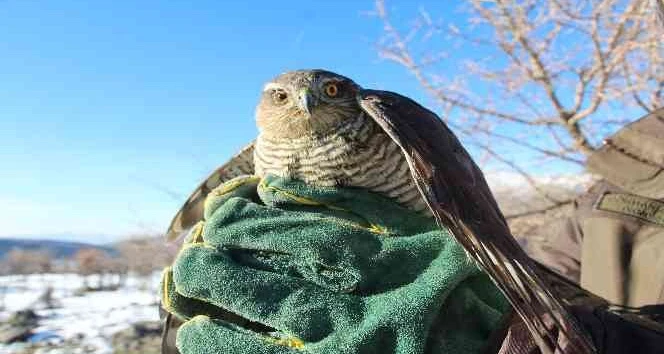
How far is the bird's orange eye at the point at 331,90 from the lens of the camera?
2.11 metres

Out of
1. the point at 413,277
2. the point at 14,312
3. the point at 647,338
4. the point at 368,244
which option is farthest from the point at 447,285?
the point at 14,312

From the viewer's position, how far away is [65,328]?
1136cm

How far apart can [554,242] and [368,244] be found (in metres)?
1.54

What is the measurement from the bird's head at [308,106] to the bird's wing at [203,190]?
0.13m

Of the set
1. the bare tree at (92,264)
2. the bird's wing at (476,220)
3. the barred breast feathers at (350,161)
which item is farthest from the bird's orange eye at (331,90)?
the bare tree at (92,264)

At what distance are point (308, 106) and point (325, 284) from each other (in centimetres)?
91

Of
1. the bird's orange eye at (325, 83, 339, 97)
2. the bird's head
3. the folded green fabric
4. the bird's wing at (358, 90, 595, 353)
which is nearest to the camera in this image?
the bird's wing at (358, 90, 595, 353)

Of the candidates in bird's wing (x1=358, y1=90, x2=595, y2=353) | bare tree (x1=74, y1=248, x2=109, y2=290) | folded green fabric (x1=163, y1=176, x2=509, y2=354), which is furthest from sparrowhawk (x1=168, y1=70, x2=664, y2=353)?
bare tree (x1=74, y1=248, x2=109, y2=290)

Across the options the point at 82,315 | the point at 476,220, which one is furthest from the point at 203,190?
the point at 82,315

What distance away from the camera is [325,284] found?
1.38 metres

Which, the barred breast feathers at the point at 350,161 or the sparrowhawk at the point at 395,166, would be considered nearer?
the sparrowhawk at the point at 395,166

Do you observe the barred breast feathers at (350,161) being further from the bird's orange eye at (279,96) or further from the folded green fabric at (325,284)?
the bird's orange eye at (279,96)

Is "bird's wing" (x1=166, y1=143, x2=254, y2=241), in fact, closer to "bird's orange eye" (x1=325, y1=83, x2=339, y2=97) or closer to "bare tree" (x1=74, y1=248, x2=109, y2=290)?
"bird's orange eye" (x1=325, y1=83, x2=339, y2=97)

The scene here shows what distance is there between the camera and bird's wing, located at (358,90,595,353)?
1.14 m
